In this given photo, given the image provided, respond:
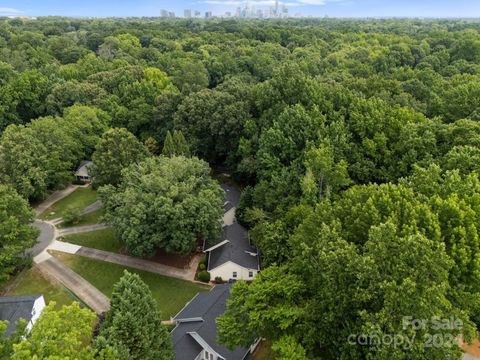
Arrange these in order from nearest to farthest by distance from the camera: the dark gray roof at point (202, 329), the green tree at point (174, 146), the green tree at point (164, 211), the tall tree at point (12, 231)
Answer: the dark gray roof at point (202, 329) < the tall tree at point (12, 231) < the green tree at point (164, 211) < the green tree at point (174, 146)

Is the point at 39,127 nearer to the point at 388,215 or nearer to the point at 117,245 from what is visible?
the point at 117,245

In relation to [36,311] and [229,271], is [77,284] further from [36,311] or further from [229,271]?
[229,271]

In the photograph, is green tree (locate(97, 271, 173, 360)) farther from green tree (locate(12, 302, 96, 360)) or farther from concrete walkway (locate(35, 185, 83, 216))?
concrete walkway (locate(35, 185, 83, 216))

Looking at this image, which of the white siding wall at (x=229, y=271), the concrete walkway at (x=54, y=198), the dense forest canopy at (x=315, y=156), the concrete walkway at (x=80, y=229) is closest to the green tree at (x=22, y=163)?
the dense forest canopy at (x=315, y=156)

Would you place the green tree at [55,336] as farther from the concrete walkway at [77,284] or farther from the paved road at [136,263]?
the paved road at [136,263]

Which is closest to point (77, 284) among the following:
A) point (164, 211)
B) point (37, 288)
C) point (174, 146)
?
point (37, 288)

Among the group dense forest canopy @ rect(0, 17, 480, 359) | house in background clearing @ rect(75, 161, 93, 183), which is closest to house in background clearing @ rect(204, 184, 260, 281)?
dense forest canopy @ rect(0, 17, 480, 359)
